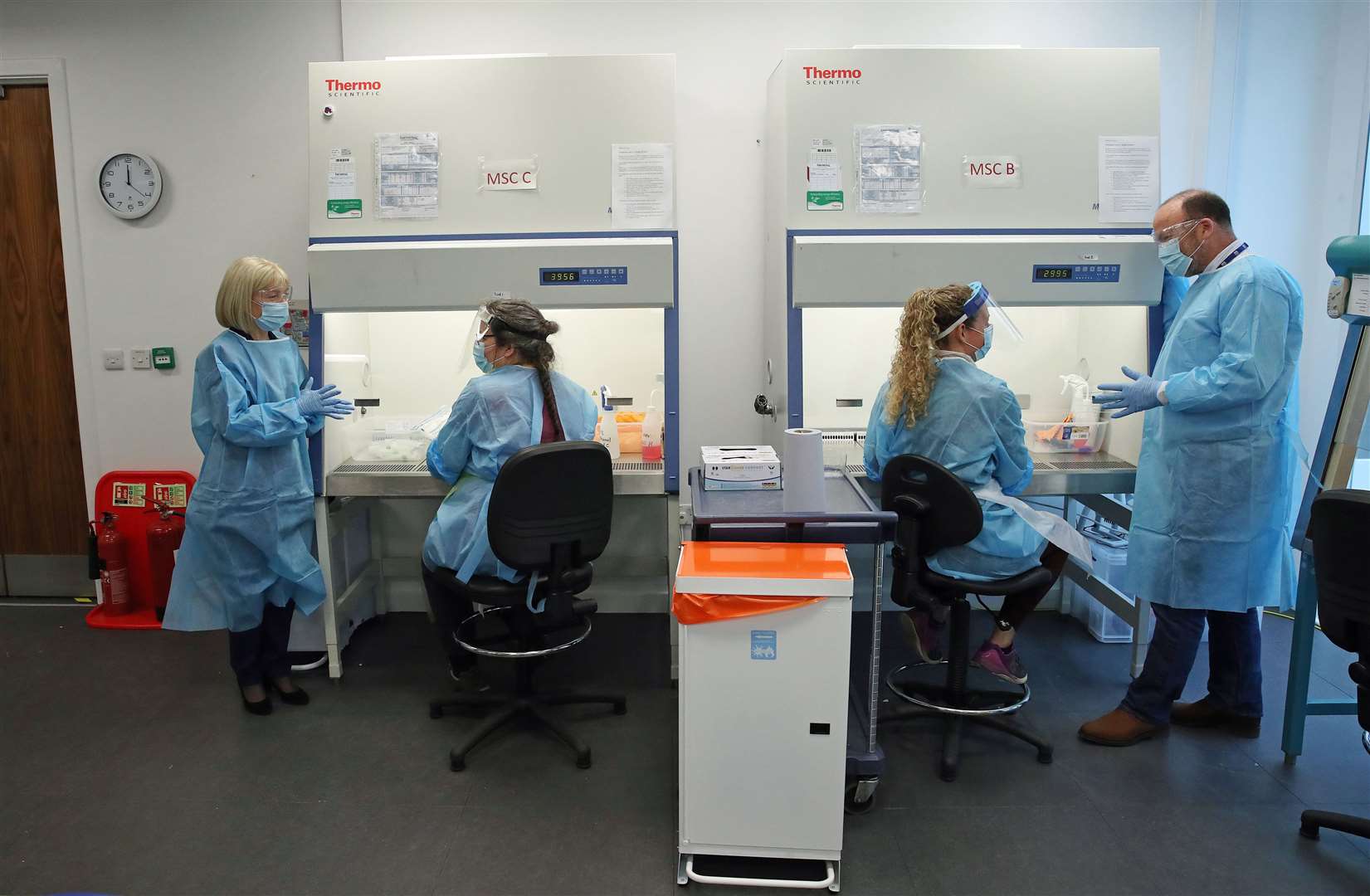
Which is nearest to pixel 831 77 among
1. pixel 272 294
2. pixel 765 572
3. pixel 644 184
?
pixel 644 184

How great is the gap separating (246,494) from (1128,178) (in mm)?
2930

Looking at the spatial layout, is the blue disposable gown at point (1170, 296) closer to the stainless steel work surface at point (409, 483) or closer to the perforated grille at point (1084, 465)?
the perforated grille at point (1084, 465)

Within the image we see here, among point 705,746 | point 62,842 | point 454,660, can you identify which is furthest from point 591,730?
point 62,842

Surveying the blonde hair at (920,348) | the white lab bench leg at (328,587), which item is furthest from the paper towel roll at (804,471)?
the white lab bench leg at (328,587)

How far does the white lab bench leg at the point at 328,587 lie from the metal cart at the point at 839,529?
134cm

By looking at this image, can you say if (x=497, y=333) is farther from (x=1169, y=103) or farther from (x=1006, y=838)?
(x=1169, y=103)

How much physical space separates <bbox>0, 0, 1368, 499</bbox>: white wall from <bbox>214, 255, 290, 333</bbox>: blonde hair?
2.80 ft

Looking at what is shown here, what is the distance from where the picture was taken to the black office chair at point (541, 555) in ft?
7.28

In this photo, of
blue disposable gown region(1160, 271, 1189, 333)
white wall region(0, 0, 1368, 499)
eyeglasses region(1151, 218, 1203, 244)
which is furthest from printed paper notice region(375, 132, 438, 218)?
blue disposable gown region(1160, 271, 1189, 333)

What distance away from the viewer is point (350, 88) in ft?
9.14

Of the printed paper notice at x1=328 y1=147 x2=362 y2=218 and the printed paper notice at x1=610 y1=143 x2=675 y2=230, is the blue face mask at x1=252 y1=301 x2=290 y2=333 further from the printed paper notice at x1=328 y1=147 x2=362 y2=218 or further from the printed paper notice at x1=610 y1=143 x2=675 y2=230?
the printed paper notice at x1=610 y1=143 x2=675 y2=230

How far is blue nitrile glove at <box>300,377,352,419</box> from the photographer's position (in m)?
2.65

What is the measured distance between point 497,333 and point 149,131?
6.46 ft

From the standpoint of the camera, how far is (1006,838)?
6.97 ft
